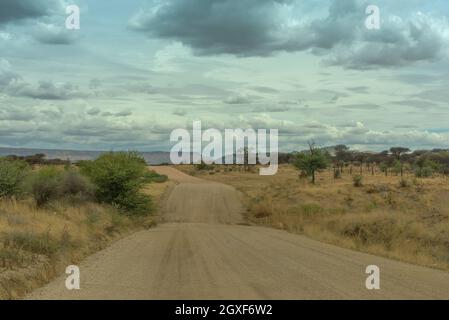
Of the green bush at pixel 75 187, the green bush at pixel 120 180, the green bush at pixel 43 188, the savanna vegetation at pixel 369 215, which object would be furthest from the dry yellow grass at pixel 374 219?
the green bush at pixel 43 188

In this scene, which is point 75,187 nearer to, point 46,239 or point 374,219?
point 374,219

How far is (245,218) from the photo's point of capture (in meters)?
43.3

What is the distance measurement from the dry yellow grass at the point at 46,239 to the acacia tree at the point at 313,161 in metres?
51.2

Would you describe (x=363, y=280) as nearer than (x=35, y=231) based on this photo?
Yes

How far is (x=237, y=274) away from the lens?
13.4 meters

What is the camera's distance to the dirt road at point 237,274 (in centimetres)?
1108

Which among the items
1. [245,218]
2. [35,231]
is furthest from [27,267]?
[245,218]

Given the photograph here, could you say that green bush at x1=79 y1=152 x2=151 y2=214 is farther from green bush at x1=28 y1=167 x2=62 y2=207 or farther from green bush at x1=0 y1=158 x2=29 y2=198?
green bush at x1=0 y1=158 x2=29 y2=198

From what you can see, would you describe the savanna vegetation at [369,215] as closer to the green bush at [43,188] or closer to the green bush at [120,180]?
the green bush at [120,180]

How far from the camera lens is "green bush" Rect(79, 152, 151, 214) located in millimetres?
37125

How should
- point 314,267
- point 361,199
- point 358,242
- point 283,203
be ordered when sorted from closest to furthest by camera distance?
point 314,267 < point 358,242 < point 283,203 < point 361,199

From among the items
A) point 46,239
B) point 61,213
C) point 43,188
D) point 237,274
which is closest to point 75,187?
point 43,188

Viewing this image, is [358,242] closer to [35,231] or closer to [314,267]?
[314,267]
